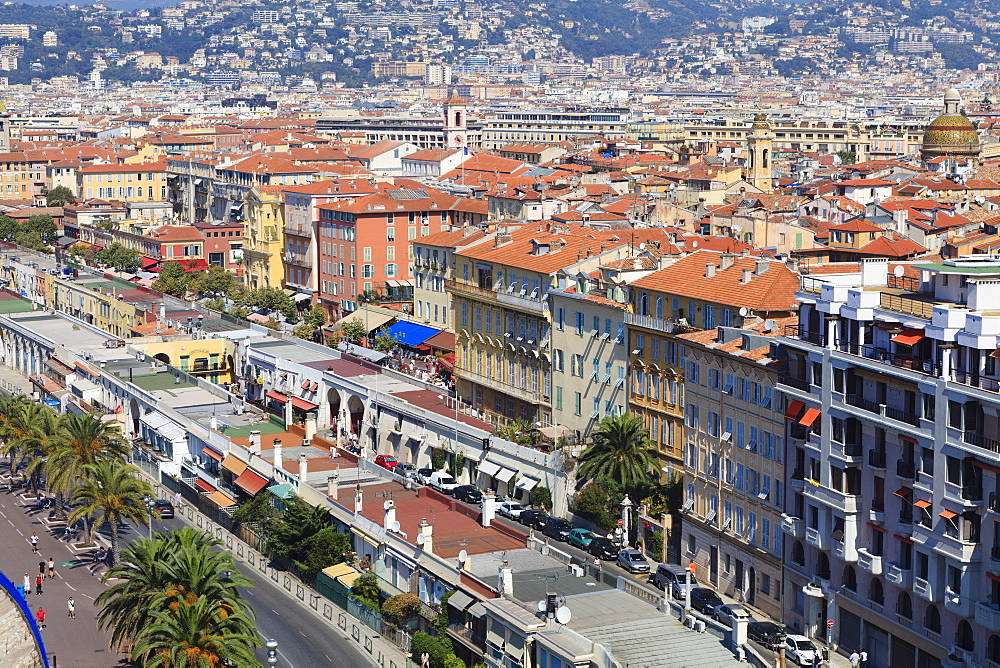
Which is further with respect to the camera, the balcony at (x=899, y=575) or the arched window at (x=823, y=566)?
the arched window at (x=823, y=566)

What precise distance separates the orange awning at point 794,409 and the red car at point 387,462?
24392 mm

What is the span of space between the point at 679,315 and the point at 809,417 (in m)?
14.0

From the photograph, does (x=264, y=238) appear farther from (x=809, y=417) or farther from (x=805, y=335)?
(x=809, y=417)

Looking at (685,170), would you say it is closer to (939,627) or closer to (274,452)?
(274,452)

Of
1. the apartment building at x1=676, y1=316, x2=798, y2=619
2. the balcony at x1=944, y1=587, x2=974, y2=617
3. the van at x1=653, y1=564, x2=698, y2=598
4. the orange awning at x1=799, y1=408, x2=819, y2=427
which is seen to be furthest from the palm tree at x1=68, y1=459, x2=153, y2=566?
the balcony at x1=944, y1=587, x2=974, y2=617

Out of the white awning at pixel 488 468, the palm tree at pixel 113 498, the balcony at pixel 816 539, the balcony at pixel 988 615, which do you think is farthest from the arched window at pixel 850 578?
the palm tree at pixel 113 498

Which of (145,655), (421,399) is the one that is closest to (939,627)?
(145,655)

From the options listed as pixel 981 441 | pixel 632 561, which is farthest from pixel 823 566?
pixel 632 561

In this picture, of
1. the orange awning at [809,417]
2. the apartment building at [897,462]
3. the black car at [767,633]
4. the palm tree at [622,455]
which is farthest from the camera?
the palm tree at [622,455]

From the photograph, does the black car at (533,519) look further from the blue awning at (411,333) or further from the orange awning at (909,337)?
the blue awning at (411,333)

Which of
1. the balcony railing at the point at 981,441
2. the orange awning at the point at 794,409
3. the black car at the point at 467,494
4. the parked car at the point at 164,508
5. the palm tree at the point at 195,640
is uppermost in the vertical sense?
the balcony railing at the point at 981,441

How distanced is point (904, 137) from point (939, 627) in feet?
531

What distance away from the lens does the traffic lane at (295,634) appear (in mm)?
49344

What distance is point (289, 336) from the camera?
317 feet
